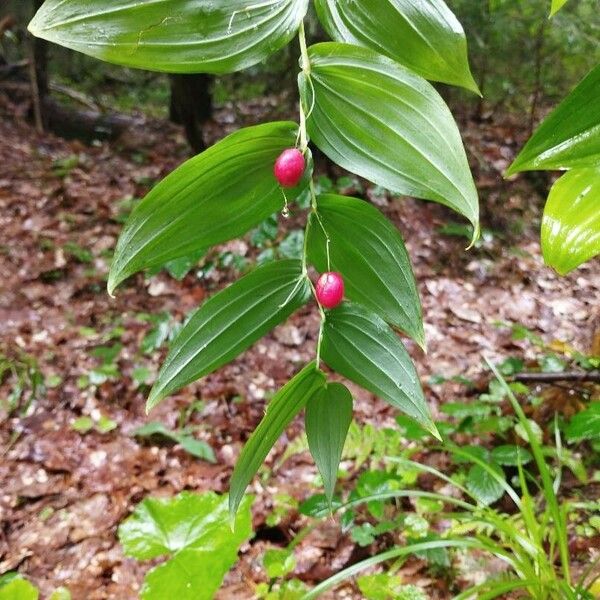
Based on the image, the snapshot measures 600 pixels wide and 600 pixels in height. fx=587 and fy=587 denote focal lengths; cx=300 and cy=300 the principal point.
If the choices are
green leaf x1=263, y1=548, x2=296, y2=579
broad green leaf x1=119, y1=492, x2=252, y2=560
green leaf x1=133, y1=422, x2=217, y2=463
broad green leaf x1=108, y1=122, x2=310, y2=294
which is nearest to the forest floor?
green leaf x1=133, y1=422, x2=217, y2=463

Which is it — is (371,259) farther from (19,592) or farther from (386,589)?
(19,592)

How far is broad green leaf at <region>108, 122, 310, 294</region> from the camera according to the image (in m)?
0.41

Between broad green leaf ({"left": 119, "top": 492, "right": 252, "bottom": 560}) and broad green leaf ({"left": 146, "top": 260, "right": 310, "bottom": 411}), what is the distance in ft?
3.11

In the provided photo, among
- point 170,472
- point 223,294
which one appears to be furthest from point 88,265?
point 223,294

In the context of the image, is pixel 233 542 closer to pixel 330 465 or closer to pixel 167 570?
pixel 167 570

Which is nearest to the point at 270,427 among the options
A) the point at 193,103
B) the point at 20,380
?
the point at 20,380

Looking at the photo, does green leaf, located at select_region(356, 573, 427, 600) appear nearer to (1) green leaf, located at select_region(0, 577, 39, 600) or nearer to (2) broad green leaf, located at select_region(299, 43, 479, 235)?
(1) green leaf, located at select_region(0, 577, 39, 600)

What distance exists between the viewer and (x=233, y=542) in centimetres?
126

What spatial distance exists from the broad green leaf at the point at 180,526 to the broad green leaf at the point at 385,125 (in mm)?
1069

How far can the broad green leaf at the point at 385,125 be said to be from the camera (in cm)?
36

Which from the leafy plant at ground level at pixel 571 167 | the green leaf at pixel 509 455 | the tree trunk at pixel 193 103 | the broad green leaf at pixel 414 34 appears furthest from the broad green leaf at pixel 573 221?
the tree trunk at pixel 193 103

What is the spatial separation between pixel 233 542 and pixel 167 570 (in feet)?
0.49

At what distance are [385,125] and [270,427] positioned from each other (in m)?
0.23

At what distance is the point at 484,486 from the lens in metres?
1.48
